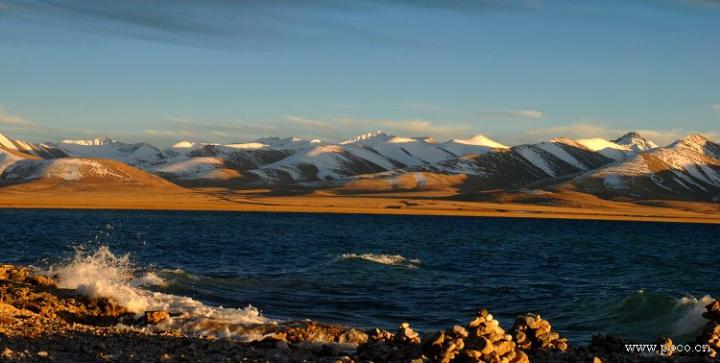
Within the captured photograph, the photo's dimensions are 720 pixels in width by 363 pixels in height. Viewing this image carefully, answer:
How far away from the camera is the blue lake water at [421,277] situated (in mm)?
30391

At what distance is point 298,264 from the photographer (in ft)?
162

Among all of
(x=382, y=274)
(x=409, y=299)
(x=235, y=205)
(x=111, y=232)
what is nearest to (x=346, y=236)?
(x=111, y=232)

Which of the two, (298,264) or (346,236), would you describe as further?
(346,236)

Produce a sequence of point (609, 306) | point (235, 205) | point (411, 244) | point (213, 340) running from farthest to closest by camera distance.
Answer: point (235, 205), point (411, 244), point (609, 306), point (213, 340)

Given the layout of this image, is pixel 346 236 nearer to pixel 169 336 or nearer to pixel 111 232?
pixel 111 232

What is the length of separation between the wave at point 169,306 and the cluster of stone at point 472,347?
6.23m

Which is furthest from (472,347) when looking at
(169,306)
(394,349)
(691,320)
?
(691,320)

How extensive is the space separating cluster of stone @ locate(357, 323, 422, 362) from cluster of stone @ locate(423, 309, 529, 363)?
427mm

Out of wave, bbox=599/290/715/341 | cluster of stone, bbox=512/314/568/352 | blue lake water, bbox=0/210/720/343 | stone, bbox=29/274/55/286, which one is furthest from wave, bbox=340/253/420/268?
cluster of stone, bbox=512/314/568/352

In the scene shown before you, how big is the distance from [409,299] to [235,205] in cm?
14624

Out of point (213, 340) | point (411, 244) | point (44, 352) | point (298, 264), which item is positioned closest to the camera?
point (44, 352)

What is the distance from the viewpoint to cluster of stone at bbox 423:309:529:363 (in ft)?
58.8

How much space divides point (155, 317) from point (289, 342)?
516 cm

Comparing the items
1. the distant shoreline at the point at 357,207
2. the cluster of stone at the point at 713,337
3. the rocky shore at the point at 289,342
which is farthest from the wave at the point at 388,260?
the distant shoreline at the point at 357,207
